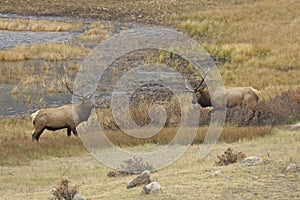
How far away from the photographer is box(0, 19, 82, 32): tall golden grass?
4659cm

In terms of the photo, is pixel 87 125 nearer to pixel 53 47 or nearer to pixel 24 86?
pixel 24 86

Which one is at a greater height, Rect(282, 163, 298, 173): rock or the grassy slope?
Rect(282, 163, 298, 173): rock

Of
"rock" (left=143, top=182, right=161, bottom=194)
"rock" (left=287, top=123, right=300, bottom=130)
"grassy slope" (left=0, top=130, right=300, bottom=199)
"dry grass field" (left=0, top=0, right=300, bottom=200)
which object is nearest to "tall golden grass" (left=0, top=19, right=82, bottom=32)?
"dry grass field" (left=0, top=0, right=300, bottom=200)

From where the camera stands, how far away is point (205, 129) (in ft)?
57.6

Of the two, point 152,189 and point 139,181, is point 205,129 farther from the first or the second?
point 152,189

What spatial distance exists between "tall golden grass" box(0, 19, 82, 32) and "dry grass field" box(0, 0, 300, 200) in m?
0.07

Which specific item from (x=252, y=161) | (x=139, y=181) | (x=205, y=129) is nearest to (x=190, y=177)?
(x=139, y=181)

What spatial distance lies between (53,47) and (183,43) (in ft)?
25.0

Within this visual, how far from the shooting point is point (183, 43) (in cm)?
3916

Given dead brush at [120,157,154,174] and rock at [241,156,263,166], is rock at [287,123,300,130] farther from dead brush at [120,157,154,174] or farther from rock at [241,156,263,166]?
rock at [241,156,263,166]

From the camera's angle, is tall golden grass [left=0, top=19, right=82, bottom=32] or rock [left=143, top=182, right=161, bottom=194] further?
tall golden grass [left=0, top=19, right=82, bottom=32]

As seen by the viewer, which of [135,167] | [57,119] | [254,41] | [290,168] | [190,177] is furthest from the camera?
[254,41]

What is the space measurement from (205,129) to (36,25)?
31766 mm

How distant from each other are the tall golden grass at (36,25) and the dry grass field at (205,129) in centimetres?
7
